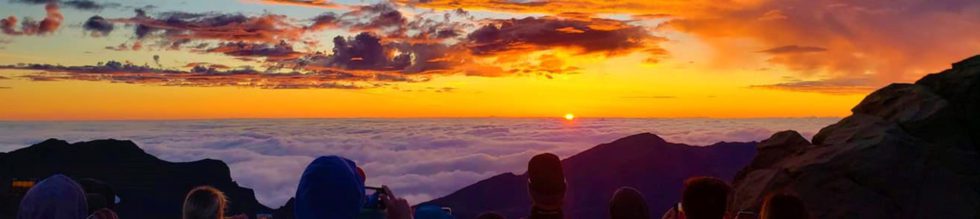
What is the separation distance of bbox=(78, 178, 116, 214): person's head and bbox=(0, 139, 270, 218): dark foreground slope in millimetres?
72096

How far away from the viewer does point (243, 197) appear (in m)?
82.9

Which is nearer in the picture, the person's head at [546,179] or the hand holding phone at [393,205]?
the hand holding phone at [393,205]

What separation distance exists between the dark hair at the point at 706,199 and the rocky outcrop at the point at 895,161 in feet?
27.3

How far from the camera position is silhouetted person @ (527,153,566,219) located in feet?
23.3

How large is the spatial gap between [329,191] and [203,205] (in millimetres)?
897

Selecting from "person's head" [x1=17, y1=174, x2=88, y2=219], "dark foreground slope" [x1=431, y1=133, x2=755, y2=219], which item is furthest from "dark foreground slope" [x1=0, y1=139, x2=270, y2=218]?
"person's head" [x1=17, y1=174, x2=88, y2=219]

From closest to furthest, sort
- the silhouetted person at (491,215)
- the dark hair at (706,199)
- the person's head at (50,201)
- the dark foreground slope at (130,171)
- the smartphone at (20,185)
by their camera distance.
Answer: the dark hair at (706,199) < the person's head at (50,201) < the silhouetted person at (491,215) < the smartphone at (20,185) < the dark foreground slope at (130,171)

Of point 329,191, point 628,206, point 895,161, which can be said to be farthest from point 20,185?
point 895,161

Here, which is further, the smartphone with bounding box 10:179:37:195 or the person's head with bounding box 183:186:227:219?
the smartphone with bounding box 10:179:37:195

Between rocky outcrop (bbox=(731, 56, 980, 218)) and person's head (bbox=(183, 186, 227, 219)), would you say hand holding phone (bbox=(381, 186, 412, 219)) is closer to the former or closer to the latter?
person's head (bbox=(183, 186, 227, 219))

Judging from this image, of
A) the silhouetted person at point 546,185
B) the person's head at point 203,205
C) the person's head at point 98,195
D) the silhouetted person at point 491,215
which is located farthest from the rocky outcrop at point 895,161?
the person's head at point 203,205

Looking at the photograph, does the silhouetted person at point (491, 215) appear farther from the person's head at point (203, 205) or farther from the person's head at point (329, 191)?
the person's head at point (203, 205)

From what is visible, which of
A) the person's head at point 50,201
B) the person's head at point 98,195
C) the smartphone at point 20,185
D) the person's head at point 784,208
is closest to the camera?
the person's head at point 784,208

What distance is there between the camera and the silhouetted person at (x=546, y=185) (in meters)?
7.10
